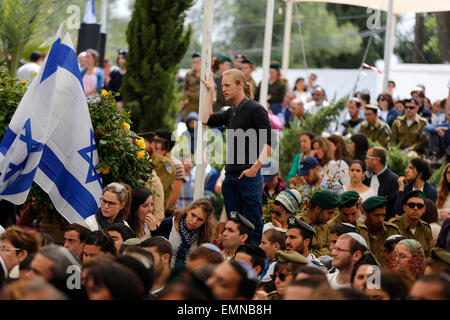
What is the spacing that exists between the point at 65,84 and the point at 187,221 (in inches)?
63.4

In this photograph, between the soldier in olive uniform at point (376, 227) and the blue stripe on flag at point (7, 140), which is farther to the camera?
the soldier in olive uniform at point (376, 227)

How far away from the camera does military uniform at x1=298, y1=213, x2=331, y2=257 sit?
27.4 ft

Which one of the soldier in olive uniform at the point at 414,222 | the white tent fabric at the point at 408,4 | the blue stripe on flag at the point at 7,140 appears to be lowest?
the soldier in olive uniform at the point at 414,222

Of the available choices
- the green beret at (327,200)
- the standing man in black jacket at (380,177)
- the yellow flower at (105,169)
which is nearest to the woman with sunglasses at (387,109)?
the standing man in black jacket at (380,177)

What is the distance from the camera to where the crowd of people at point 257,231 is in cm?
469

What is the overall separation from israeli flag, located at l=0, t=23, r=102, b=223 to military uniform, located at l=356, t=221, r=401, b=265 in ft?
8.28

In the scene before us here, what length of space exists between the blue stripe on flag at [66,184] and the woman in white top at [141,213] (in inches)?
17.9

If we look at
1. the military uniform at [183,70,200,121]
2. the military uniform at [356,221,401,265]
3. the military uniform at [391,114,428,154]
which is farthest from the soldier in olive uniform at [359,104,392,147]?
the military uniform at [356,221,401,265]

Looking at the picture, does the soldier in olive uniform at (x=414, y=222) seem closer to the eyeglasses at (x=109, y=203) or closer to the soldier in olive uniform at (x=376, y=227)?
the soldier in olive uniform at (x=376, y=227)

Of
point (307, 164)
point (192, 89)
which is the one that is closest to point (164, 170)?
point (307, 164)

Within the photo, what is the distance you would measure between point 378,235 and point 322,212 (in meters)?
0.59
